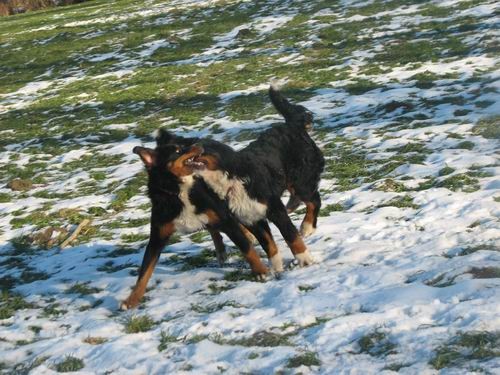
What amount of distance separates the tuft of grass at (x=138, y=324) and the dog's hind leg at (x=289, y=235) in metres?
1.42

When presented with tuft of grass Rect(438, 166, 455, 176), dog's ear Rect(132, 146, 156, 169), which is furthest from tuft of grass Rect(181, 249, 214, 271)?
tuft of grass Rect(438, 166, 455, 176)

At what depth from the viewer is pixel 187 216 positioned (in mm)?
5164

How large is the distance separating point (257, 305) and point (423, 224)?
2042 mm

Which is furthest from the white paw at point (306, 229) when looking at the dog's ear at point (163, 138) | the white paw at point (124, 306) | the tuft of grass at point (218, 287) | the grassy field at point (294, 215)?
the white paw at point (124, 306)

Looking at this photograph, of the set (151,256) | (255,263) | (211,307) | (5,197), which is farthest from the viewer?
(5,197)

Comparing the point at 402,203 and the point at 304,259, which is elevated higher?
the point at 304,259

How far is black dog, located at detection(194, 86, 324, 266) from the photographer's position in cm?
532

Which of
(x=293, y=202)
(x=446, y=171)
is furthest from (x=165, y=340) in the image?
(x=446, y=171)

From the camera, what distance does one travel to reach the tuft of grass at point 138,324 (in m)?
4.61

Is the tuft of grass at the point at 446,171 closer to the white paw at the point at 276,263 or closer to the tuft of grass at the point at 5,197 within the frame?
the white paw at the point at 276,263

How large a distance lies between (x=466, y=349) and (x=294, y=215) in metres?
3.93

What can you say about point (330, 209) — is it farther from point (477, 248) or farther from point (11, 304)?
point (11, 304)

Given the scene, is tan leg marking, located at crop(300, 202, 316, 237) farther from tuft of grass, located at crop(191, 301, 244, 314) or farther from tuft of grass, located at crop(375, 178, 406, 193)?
tuft of grass, located at crop(191, 301, 244, 314)

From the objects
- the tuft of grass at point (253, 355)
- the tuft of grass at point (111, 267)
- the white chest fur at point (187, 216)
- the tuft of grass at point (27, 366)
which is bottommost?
the tuft of grass at point (111, 267)
